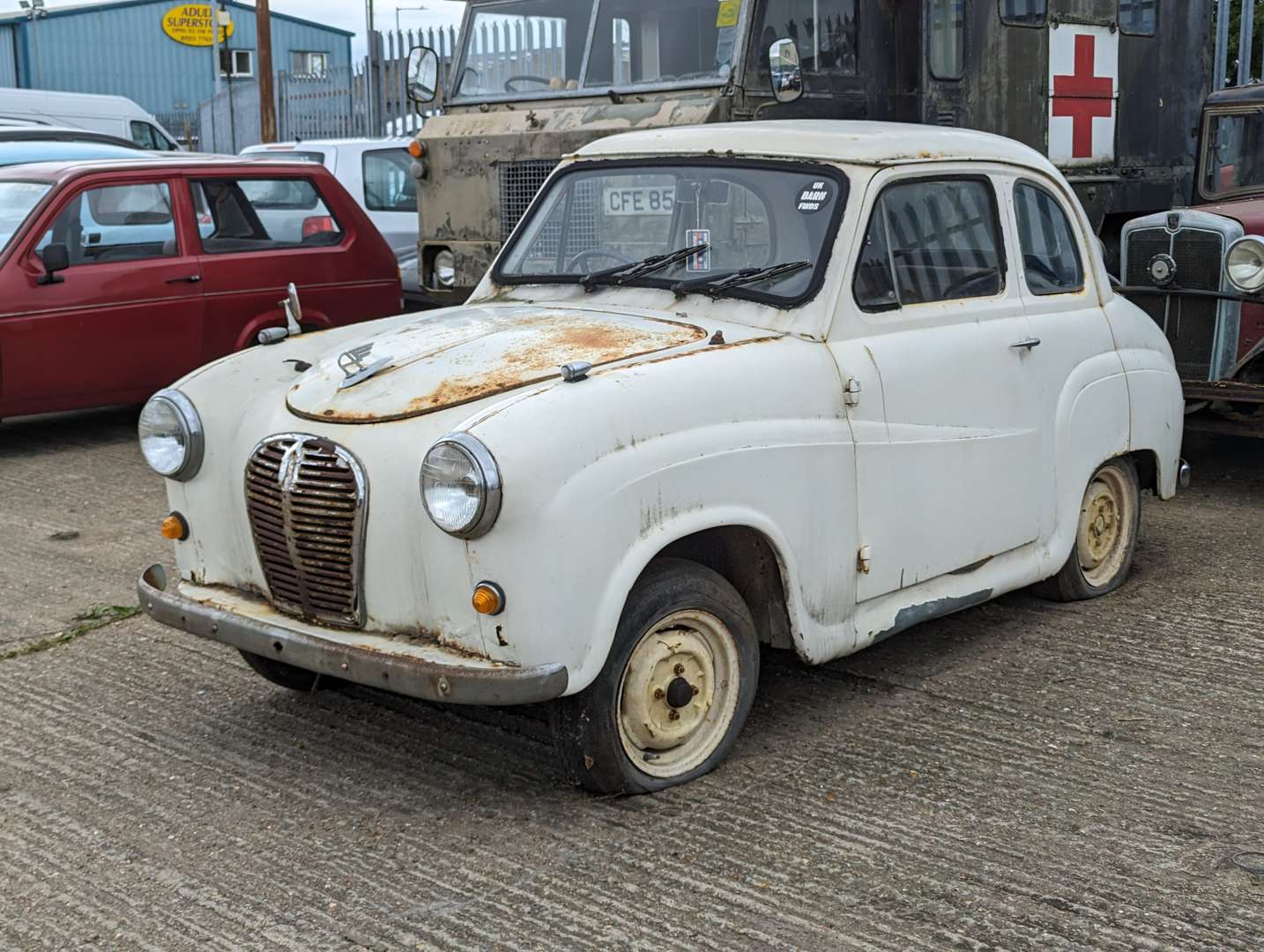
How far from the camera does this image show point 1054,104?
9461 millimetres

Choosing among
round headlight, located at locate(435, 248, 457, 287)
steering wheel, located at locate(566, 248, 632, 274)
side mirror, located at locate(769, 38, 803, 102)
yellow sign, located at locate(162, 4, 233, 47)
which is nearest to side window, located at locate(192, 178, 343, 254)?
round headlight, located at locate(435, 248, 457, 287)

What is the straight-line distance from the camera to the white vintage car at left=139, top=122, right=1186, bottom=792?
3.89 m

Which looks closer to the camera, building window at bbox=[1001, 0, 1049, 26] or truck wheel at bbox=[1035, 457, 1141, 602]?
truck wheel at bbox=[1035, 457, 1141, 602]

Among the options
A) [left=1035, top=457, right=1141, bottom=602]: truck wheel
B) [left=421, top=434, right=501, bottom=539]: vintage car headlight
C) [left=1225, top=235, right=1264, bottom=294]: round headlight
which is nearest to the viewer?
[left=421, top=434, right=501, bottom=539]: vintage car headlight

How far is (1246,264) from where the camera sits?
7.75m

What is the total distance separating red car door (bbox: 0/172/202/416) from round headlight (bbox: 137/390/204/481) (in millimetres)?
4687

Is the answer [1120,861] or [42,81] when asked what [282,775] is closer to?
[1120,861]

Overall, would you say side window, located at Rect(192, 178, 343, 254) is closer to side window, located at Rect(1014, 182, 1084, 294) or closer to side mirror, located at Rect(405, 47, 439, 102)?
side mirror, located at Rect(405, 47, 439, 102)

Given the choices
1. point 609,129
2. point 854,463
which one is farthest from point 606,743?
point 609,129

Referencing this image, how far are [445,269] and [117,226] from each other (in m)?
1.98

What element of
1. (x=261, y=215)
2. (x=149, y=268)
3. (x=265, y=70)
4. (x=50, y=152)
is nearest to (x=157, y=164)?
(x=149, y=268)

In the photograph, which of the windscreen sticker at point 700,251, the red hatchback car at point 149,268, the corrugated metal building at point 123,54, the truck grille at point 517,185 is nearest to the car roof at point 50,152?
the red hatchback car at point 149,268

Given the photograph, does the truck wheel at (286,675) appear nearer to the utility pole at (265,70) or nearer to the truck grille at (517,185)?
the truck grille at (517,185)

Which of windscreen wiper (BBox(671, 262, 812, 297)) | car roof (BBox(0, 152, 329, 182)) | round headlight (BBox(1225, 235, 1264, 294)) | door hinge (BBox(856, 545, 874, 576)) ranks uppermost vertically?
car roof (BBox(0, 152, 329, 182))
